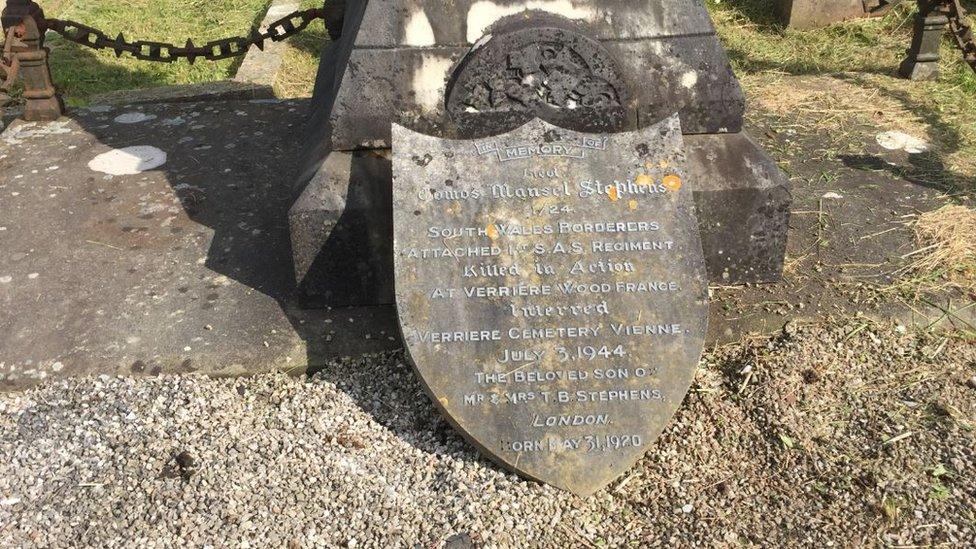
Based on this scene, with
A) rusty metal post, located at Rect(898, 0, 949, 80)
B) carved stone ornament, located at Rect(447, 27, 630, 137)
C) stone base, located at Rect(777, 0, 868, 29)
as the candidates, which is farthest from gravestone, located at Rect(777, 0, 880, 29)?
carved stone ornament, located at Rect(447, 27, 630, 137)

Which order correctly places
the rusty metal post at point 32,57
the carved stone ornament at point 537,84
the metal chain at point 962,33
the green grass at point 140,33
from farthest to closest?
the green grass at point 140,33 < the metal chain at point 962,33 < the rusty metal post at point 32,57 < the carved stone ornament at point 537,84

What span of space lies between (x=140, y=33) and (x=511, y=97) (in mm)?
4743

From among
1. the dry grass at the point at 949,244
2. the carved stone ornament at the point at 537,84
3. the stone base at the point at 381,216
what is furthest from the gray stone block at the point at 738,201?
the dry grass at the point at 949,244

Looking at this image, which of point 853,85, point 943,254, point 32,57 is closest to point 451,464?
point 943,254

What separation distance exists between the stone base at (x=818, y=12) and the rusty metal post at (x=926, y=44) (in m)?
1.25

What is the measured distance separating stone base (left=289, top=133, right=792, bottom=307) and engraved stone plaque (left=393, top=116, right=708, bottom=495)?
23cm

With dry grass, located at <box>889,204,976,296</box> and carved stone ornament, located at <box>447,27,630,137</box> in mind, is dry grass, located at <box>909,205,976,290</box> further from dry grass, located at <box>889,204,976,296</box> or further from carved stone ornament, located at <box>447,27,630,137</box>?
carved stone ornament, located at <box>447,27,630,137</box>

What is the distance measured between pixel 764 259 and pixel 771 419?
75cm

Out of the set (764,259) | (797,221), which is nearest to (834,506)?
(764,259)

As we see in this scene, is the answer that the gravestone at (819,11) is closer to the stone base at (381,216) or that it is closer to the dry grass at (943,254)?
the dry grass at (943,254)

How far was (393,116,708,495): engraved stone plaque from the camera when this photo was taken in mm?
2938

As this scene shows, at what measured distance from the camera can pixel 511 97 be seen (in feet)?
11.2

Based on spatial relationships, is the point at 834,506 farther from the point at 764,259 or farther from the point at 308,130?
the point at 308,130

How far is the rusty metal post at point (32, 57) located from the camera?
486cm
